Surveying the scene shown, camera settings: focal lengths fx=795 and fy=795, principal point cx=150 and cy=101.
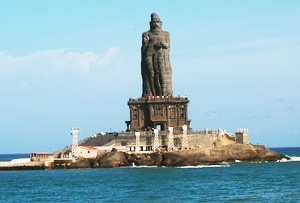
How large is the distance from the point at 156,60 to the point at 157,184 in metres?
46.2

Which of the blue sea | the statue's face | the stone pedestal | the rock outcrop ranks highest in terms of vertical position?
the statue's face

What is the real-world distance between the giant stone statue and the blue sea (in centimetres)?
2094

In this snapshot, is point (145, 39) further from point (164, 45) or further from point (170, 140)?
point (170, 140)

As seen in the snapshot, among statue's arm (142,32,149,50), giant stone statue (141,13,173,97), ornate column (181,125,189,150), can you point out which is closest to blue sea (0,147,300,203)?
ornate column (181,125,189,150)

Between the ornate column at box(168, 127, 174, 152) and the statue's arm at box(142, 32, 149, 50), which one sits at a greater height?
the statue's arm at box(142, 32, 149, 50)

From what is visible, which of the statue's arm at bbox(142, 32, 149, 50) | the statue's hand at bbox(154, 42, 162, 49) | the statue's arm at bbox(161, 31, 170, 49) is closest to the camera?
the statue's hand at bbox(154, 42, 162, 49)

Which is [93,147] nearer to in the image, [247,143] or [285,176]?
[247,143]

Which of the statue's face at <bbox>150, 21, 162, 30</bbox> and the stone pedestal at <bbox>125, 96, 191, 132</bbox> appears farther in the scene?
the statue's face at <bbox>150, 21, 162, 30</bbox>

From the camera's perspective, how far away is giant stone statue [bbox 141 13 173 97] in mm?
117500

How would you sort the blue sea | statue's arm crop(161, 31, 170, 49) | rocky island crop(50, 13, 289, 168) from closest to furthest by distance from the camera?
the blue sea < rocky island crop(50, 13, 289, 168) < statue's arm crop(161, 31, 170, 49)

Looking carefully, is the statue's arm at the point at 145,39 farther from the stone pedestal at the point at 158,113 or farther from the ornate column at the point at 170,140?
the ornate column at the point at 170,140

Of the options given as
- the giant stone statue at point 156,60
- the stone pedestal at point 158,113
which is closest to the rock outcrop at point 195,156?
the stone pedestal at point 158,113

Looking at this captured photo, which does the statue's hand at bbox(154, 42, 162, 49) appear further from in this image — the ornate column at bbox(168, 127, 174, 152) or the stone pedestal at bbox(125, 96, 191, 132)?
the ornate column at bbox(168, 127, 174, 152)

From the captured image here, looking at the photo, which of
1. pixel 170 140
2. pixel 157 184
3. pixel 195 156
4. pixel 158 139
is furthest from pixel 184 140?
pixel 157 184
